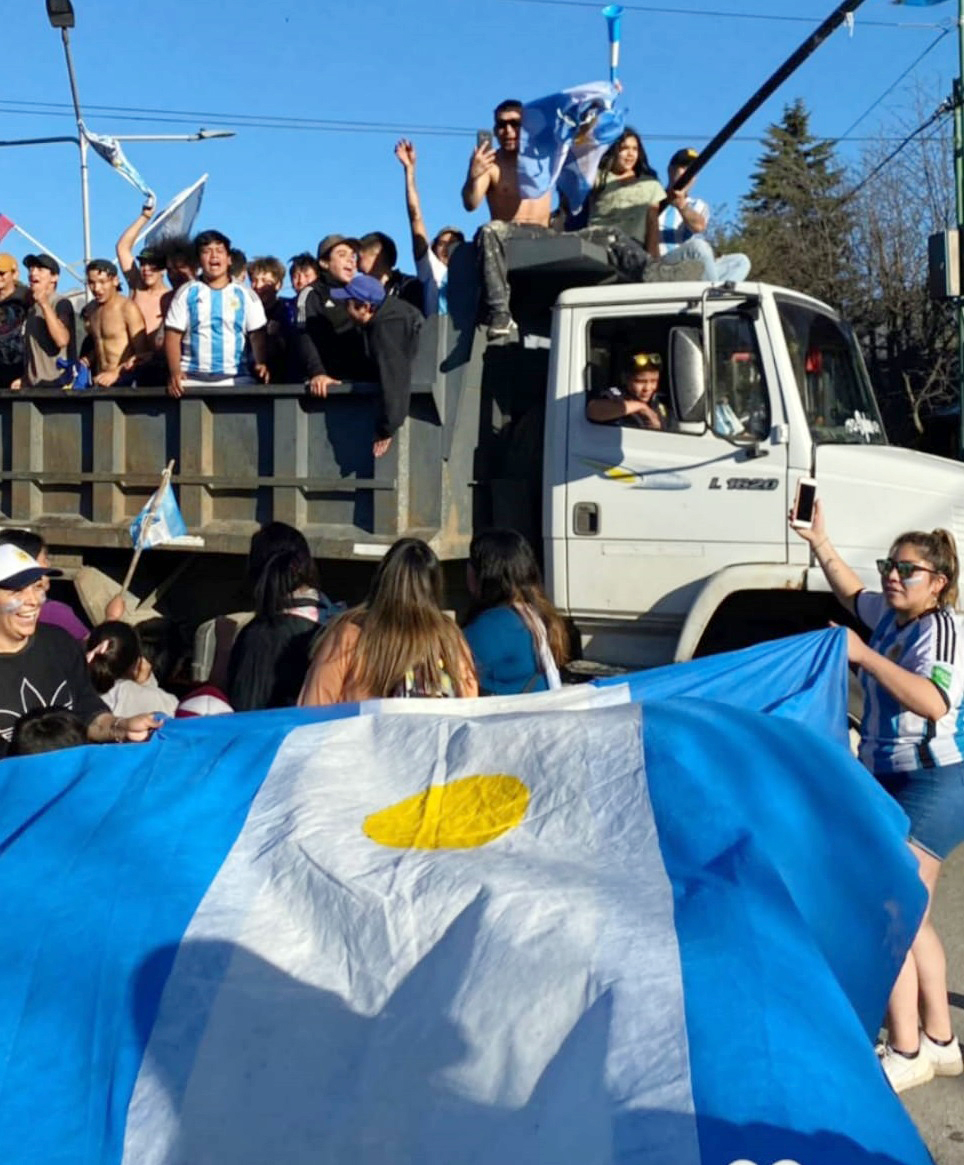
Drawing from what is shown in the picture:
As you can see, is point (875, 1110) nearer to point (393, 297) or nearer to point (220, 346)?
point (393, 297)

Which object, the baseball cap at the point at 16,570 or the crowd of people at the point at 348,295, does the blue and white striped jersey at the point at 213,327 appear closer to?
the crowd of people at the point at 348,295

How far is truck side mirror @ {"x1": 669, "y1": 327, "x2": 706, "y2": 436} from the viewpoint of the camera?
241 inches

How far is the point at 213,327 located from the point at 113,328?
3.84ft

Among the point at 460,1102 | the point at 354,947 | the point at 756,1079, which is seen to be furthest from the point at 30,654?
the point at 756,1079

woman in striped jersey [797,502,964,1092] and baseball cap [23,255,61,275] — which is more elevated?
baseball cap [23,255,61,275]

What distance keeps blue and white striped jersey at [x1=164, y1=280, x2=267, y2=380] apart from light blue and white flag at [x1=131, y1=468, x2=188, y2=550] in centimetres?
82

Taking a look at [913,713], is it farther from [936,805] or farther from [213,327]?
[213,327]

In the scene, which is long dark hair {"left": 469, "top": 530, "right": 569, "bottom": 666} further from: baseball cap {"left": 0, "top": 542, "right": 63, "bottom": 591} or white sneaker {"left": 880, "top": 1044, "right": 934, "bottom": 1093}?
white sneaker {"left": 880, "top": 1044, "right": 934, "bottom": 1093}

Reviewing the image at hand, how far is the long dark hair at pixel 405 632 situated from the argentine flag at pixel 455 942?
221 millimetres

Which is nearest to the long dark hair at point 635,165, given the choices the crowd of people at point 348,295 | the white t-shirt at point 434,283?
the crowd of people at point 348,295

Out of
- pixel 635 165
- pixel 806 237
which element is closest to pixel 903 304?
pixel 806 237

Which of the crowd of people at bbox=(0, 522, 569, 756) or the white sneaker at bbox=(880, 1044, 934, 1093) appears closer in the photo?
the crowd of people at bbox=(0, 522, 569, 756)

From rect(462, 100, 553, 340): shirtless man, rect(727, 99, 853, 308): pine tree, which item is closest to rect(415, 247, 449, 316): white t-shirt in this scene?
rect(462, 100, 553, 340): shirtless man

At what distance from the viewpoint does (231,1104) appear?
235 cm
